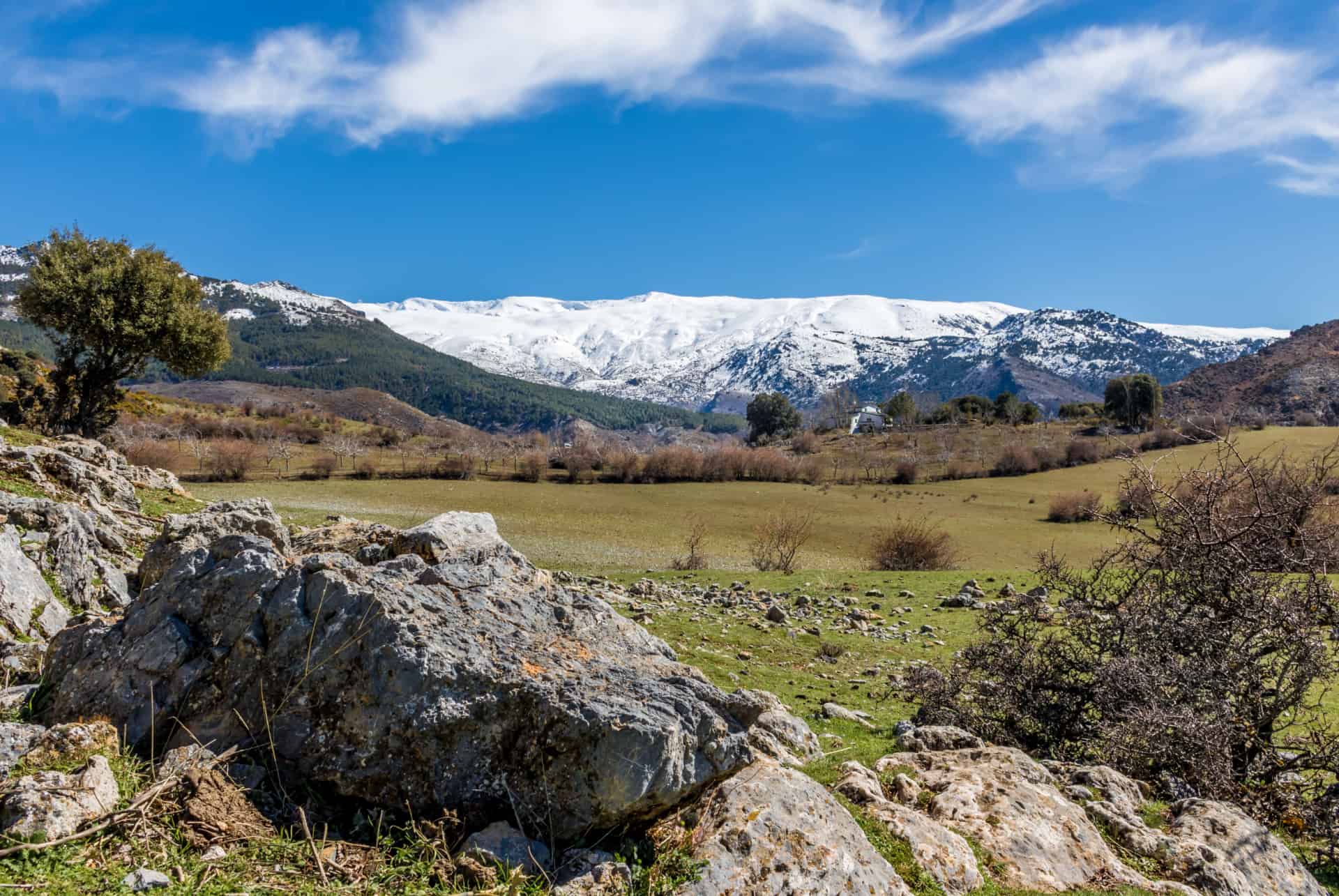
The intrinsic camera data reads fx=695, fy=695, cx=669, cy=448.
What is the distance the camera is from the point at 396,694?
4.72 metres

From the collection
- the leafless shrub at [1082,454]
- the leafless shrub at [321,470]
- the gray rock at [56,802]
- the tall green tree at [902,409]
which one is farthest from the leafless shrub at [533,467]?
the tall green tree at [902,409]

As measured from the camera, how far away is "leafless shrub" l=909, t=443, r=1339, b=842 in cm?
817

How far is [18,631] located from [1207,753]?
12651 mm

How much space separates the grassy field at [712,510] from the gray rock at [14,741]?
26.7 metres

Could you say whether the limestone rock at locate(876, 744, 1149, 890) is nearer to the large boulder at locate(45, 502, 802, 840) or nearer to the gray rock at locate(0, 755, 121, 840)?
the large boulder at locate(45, 502, 802, 840)

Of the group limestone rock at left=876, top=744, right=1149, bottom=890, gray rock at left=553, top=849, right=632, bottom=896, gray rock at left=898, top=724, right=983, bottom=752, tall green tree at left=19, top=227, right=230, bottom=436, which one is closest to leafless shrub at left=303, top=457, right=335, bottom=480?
tall green tree at left=19, top=227, right=230, bottom=436

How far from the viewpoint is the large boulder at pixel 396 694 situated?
4.66m

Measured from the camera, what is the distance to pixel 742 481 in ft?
270

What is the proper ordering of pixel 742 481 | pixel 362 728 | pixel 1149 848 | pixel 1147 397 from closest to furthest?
pixel 362 728, pixel 1149 848, pixel 742 481, pixel 1147 397

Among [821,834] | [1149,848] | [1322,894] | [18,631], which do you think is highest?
[18,631]

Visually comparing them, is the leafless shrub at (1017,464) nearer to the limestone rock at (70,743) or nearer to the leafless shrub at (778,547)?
the leafless shrub at (778,547)

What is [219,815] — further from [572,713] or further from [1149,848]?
[1149,848]

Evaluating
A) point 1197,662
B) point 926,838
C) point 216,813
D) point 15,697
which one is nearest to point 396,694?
point 216,813

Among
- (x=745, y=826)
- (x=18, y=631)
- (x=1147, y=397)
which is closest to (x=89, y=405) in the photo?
(x=18, y=631)
